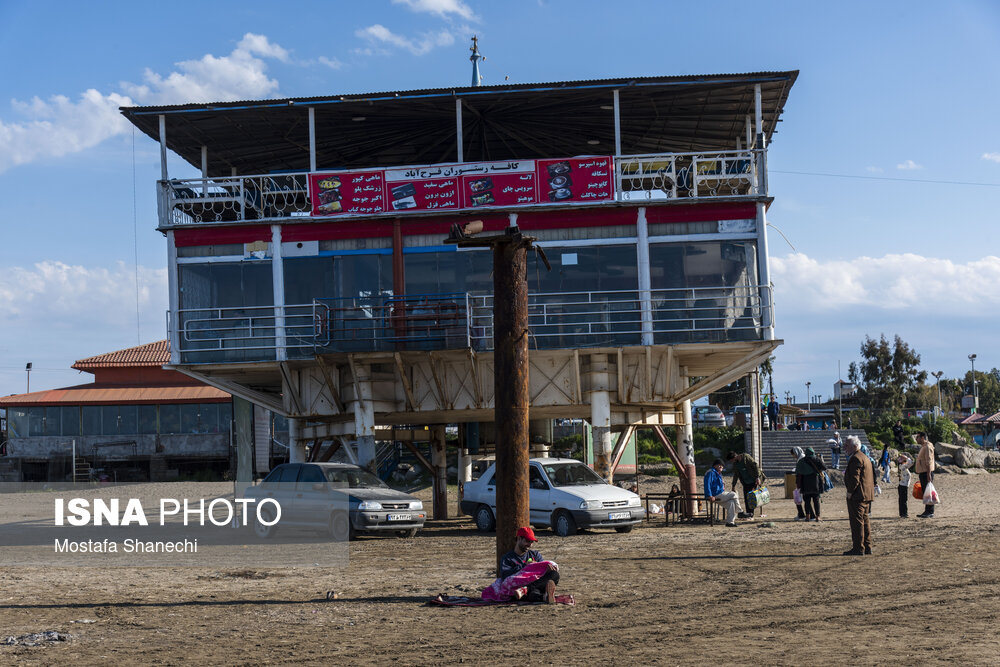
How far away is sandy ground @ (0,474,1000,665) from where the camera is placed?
948cm

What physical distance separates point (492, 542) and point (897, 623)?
10.5 meters

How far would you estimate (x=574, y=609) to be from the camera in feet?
38.8

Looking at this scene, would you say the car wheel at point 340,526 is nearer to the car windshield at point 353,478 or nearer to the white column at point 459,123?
the car windshield at point 353,478

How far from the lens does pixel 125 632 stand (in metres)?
10.9

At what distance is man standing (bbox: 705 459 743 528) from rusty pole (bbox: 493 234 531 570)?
1048 cm

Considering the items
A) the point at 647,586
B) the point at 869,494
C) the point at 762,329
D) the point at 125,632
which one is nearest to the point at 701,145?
the point at 762,329

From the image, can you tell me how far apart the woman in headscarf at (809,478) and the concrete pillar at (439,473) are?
29.4ft

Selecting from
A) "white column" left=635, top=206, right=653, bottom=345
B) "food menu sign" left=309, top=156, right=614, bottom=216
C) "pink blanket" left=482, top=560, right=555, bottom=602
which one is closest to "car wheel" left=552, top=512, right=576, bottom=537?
"white column" left=635, top=206, right=653, bottom=345

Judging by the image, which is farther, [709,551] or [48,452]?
[48,452]

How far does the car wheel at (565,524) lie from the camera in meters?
20.8

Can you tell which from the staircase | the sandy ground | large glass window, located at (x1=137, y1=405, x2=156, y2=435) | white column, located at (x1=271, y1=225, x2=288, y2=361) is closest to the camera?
the sandy ground

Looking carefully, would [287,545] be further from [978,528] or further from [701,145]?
[701,145]

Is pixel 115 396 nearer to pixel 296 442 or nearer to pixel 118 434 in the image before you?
pixel 118 434

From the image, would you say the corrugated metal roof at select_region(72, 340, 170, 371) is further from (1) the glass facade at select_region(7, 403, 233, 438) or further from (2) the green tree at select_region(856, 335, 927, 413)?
(2) the green tree at select_region(856, 335, 927, 413)
